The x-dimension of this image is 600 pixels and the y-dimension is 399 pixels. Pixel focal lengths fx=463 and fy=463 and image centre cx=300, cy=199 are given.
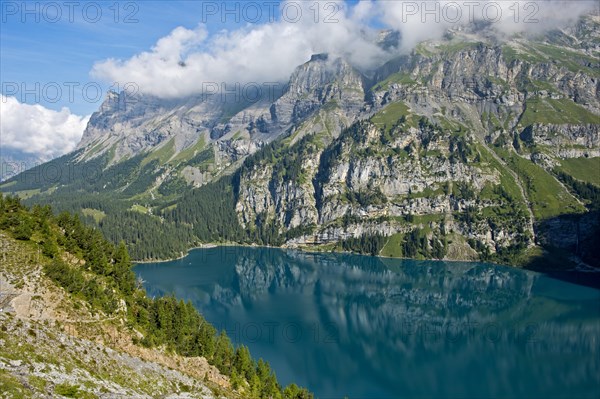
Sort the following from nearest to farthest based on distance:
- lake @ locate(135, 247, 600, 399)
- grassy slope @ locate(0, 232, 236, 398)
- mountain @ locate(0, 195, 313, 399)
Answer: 1. grassy slope @ locate(0, 232, 236, 398)
2. mountain @ locate(0, 195, 313, 399)
3. lake @ locate(135, 247, 600, 399)

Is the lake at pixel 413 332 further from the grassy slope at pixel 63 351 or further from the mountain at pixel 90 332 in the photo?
the grassy slope at pixel 63 351

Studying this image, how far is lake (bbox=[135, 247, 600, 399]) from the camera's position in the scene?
98.1 m

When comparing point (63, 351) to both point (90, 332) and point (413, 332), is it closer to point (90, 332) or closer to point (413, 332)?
point (90, 332)

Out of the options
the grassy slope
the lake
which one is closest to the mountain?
the grassy slope

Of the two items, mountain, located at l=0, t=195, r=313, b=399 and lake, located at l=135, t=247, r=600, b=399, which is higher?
mountain, located at l=0, t=195, r=313, b=399

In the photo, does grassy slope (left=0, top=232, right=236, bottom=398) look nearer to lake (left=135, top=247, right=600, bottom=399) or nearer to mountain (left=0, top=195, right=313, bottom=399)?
mountain (left=0, top=195, right=313, bottom=399)

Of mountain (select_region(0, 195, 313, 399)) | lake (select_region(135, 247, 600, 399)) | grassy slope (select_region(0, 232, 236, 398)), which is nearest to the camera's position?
grassy slope (select_region(0, 232, 236, 398))

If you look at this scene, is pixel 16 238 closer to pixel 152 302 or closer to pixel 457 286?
pixel 152 302

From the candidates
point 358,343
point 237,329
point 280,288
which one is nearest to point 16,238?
point 237,329

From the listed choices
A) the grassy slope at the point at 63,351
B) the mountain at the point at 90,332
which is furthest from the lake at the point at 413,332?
the grassy slope at the point at 63,351

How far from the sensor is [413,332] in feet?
438

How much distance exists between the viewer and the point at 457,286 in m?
191

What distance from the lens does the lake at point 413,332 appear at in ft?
322

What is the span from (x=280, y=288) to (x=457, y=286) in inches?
2875
